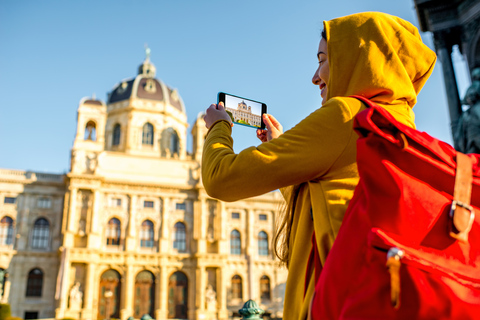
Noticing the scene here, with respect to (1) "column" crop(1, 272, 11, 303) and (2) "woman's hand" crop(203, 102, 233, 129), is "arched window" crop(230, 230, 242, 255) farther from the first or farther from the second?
(2) "woman's hand" crop(203, 102, 233, 129)

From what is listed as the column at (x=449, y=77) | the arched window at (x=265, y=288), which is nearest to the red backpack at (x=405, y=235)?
the column at (x=449, y=77)

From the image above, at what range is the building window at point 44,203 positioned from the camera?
104 feet

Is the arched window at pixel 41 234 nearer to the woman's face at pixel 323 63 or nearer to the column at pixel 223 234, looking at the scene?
the column at pixel 223 234

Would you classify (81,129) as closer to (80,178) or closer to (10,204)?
(80,178)

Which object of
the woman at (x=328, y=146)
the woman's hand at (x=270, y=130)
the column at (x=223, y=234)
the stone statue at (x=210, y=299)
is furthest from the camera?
the column at (x=223, y=234)

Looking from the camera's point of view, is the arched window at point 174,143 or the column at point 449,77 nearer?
the column at point 449,77

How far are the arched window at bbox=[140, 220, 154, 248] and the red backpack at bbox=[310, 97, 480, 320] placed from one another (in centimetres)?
3219

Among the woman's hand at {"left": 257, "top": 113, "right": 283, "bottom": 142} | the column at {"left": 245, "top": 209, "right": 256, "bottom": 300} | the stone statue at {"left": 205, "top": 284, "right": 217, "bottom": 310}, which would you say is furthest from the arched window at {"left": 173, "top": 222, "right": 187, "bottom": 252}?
the woman's hand at {"left": 257, "top": 113, "right": 283, "bottom": 142}

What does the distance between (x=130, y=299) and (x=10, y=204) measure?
10561 millimetres

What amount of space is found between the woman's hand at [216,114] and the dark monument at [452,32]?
36.7 ft

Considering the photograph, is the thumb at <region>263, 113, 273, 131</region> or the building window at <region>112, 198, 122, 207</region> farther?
the building window at <region>112, 198, 122, 207</region>

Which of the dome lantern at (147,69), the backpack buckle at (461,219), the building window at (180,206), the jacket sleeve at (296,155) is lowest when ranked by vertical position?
the backpack buckle at (461,219)

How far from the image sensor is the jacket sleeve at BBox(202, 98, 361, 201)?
1594 millimetres

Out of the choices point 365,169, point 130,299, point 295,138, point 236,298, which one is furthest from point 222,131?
point 236,298
